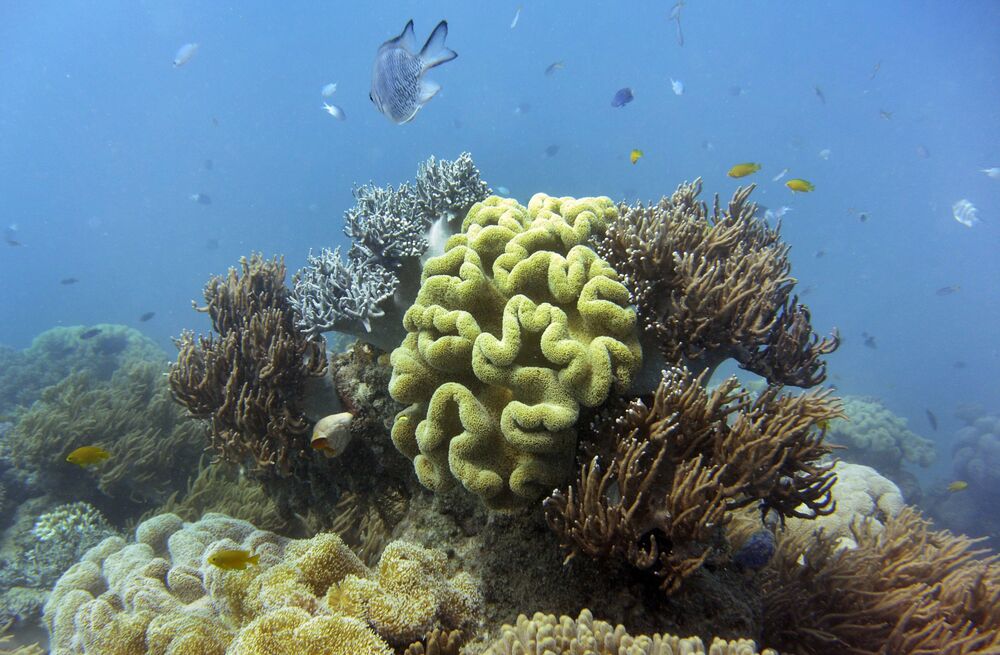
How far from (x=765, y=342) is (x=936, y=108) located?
146462 millimetres

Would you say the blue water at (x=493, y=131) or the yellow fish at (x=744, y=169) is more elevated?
the blue water at (x=493, y=131)

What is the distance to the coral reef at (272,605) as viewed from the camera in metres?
2.32

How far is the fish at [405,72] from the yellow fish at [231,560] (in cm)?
378

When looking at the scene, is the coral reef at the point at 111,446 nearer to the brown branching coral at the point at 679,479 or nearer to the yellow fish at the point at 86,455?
the yellow fish at the point at 86,455

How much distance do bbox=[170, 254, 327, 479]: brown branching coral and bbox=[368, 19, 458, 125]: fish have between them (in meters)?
2.30

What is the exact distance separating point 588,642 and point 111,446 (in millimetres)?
9035

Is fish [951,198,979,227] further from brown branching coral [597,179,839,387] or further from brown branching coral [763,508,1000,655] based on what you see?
brown branching coral [597,179,839,387]

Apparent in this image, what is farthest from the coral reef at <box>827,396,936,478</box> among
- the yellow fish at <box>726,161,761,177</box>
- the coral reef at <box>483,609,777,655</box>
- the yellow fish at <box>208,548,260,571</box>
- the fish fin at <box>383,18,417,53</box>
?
the yellow fish at <box>208,548,260,571</box>

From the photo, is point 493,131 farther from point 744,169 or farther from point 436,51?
point 436,51

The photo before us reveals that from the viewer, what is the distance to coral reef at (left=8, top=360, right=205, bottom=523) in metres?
7.47

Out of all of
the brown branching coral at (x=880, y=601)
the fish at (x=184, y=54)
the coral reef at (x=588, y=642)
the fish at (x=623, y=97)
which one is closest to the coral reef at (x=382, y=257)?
the coral reef at (x=588, y=642)

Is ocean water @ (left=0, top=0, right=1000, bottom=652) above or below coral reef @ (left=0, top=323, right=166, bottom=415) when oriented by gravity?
above

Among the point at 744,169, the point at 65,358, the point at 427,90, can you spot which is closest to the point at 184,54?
the point at 65,358

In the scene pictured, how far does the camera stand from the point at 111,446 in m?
7.82
